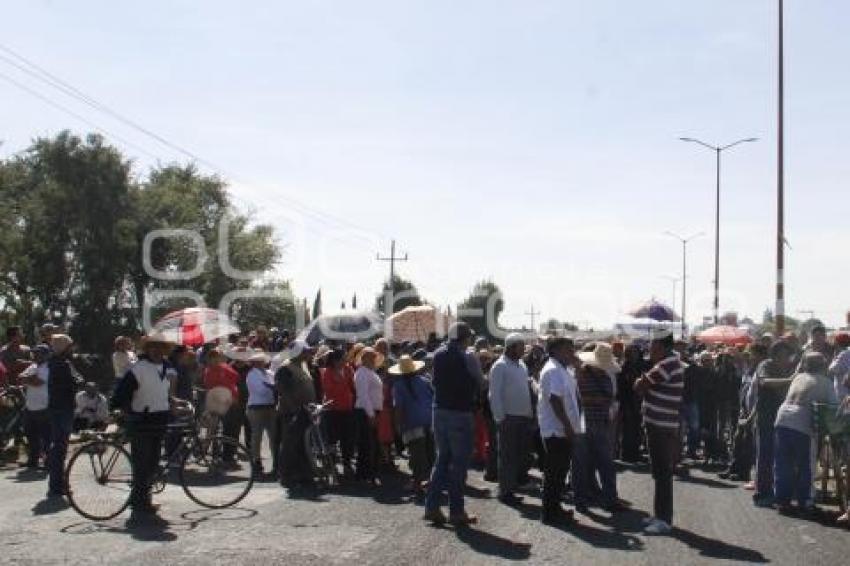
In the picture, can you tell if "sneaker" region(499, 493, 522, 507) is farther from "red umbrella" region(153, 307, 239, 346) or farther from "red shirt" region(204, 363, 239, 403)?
"red umbrella" region(153, 307, 239, 346)

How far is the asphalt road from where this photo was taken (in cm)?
859

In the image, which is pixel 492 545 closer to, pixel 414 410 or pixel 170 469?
pixel 414 410

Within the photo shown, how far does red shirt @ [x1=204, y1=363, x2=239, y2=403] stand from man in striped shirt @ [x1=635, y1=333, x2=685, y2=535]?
21.7 feet

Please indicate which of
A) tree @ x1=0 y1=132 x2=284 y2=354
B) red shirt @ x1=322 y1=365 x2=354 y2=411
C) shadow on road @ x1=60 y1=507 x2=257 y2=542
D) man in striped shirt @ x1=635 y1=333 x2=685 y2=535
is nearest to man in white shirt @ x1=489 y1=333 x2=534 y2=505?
man in striped shirt @ x1=635 y1=333 x2=685 y2=535

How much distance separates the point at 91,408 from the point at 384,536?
6744 millimetres

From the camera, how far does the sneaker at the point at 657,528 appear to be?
9828 mm

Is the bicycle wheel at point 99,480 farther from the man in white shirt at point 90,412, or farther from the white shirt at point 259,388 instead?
the man in white shirt at point 90,412

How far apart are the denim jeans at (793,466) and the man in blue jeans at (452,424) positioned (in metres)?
3.47

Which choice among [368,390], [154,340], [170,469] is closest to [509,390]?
[368,390]

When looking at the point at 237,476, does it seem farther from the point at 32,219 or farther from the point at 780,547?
the point at 32,219

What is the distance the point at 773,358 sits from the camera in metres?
12.2

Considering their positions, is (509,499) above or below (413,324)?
below

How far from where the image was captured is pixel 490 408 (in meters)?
13.2

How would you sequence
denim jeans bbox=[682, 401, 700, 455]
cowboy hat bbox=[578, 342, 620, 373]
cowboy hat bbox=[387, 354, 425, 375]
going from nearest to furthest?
cowboy hat bbox=[578, 342, 620, 373], cowboy hat bbox=[387, 354, 425, 375], denim jeans bbox=[682, 401, 700, 455]
